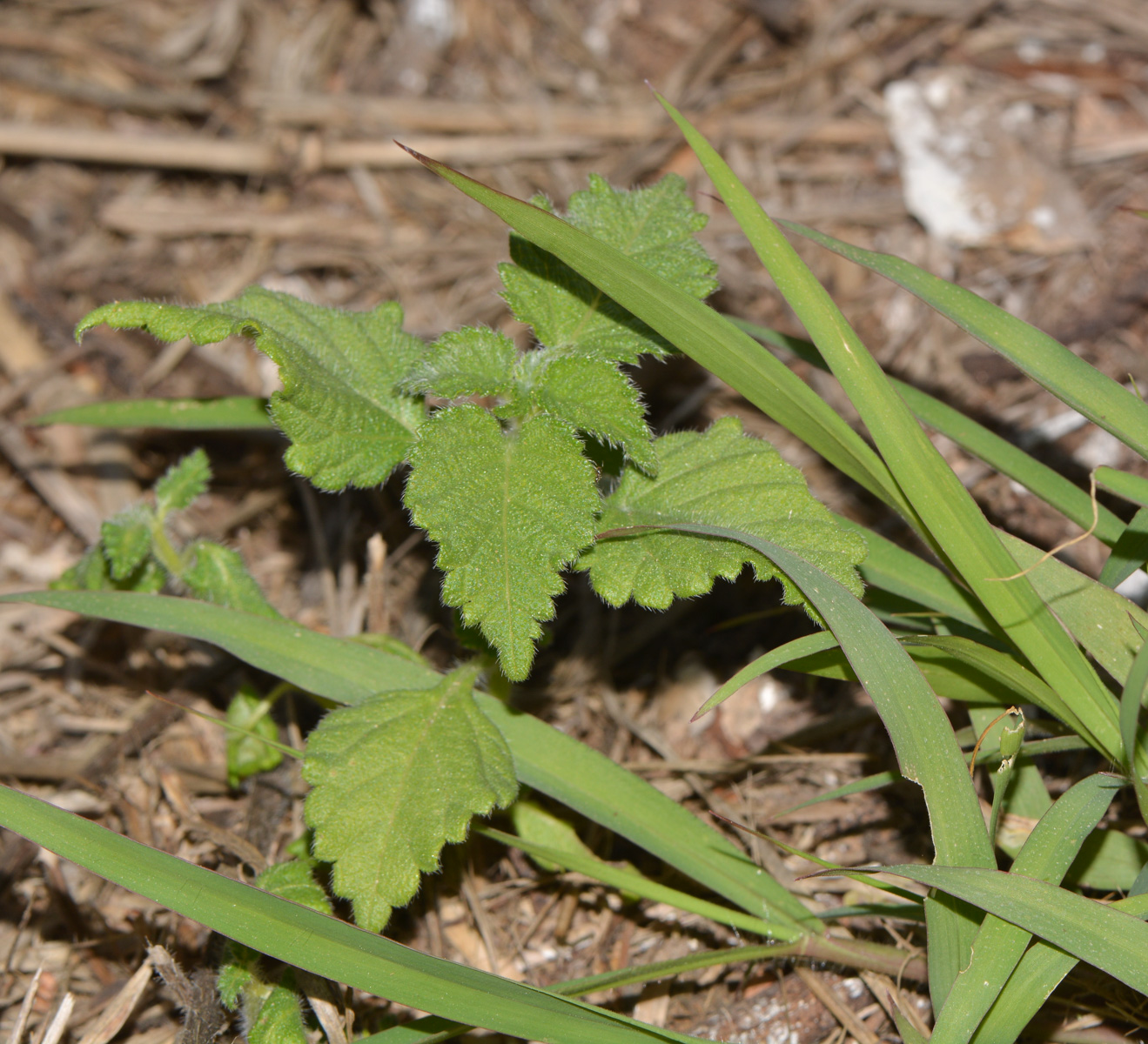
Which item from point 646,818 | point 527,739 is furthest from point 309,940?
point 646,818

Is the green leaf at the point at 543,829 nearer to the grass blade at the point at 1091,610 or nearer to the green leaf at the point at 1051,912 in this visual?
the green leaf at the point at 1051,912

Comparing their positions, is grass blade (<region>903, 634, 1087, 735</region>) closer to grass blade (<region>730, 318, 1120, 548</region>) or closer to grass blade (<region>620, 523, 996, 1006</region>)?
grass blade (<region>620, 523, 996, 1006</region>)

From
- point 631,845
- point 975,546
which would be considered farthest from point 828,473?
point 631,845

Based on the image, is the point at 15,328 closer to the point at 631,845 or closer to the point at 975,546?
the point at 631,845

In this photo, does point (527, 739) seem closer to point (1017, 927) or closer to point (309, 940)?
point (309, 940)

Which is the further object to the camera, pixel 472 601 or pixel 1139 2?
pixel 1139 2

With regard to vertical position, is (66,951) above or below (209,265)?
below

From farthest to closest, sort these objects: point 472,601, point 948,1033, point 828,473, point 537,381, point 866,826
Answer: point 828,473 < point 866,826 < point 537,381 < point 472,601 < point 948,1033

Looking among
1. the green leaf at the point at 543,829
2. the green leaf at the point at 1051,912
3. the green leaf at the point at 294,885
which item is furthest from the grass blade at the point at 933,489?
the green leaf at the point at 294,885
